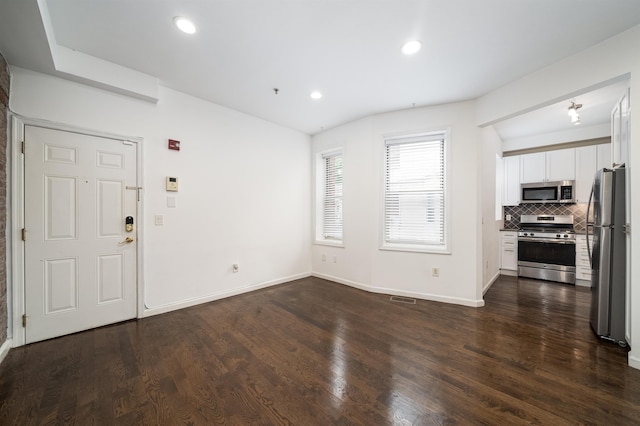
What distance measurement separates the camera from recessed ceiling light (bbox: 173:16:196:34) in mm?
2000

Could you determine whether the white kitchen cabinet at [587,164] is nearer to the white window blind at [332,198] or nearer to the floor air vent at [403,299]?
the floor air vent at [403,299]

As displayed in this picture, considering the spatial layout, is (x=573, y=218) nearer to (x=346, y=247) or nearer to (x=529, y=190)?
(x=529, y=190)

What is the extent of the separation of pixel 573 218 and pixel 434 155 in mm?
3411

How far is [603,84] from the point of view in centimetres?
229

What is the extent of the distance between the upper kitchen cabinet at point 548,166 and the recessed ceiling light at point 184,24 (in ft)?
20.0

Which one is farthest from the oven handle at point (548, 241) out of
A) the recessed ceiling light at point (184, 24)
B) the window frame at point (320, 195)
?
the recessed ceiling light at point (184, 24)

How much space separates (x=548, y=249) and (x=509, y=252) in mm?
600

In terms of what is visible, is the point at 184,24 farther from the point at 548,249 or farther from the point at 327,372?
the point at 548,249

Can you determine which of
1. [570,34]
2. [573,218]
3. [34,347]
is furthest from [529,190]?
[34,347]

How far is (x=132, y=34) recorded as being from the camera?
2180 millimetres

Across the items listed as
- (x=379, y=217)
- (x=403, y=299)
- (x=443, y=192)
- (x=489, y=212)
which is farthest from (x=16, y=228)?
(x=489, y=212)

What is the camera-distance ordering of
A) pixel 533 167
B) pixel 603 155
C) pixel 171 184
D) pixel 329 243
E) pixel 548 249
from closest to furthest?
pixel 171 184 → pixel 603 155 → pixel 548 249 → pixel 329 243 → pixel 533 167

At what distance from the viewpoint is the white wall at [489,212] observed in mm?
3855

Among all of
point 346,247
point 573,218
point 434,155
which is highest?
point 434,155
